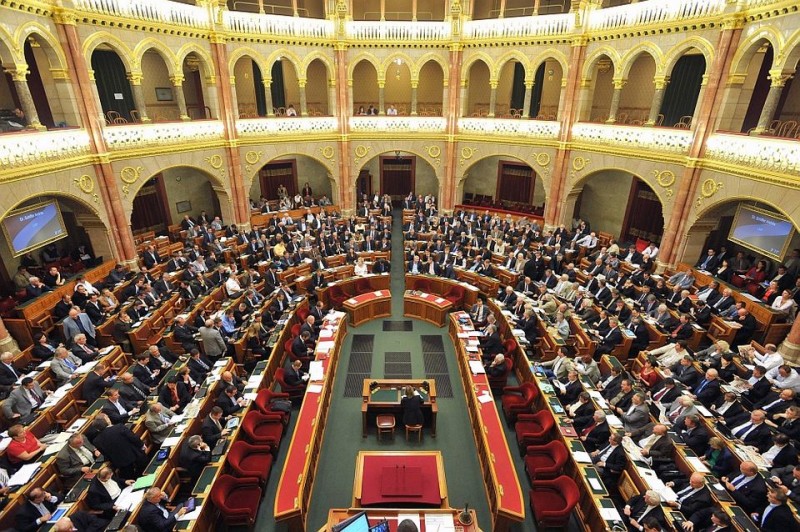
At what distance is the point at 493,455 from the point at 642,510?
8.09ft

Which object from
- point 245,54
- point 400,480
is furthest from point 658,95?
point 245,54

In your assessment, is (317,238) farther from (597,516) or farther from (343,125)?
(597,516)

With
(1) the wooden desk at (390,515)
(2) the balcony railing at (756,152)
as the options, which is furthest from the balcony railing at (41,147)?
(2) the balcony railing at (756,152)

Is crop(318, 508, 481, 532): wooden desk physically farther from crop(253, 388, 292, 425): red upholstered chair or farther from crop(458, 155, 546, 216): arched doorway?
crop(458, 155, 546, 216): arched doorway

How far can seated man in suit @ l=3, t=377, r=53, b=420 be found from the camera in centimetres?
848

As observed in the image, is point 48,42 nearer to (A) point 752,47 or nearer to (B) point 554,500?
(B) point 554,500

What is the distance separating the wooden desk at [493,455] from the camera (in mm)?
7324

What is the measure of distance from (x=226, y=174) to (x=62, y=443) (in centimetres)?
1346

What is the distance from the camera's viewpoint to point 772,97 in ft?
41.0

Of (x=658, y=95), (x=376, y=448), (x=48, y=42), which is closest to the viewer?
(x=376, y=448)

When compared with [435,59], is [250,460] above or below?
below

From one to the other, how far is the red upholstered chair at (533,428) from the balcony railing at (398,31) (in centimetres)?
1723

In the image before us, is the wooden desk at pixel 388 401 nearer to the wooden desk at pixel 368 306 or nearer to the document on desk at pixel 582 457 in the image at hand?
the document on desk at pixel 582 457

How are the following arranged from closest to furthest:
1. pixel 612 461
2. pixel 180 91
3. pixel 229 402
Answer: pixel 612 461
pixel 229 402
pixel 180 91
